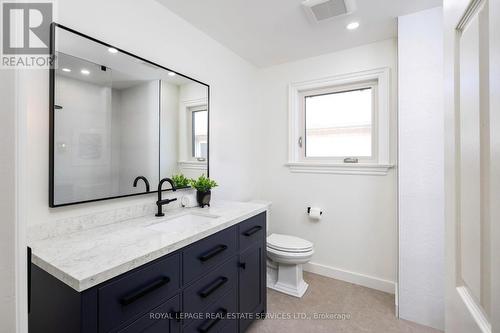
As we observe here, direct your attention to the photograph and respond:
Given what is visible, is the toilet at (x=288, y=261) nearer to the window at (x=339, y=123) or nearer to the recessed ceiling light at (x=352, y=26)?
the window at (x=339, y=123)

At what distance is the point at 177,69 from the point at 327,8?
1242 mm

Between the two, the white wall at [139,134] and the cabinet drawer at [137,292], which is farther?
the white wall at [139,134]

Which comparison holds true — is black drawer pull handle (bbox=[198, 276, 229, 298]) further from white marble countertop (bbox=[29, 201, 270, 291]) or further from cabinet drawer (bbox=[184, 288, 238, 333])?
white marble countertop (bbox=[29, 201, 270, 291])

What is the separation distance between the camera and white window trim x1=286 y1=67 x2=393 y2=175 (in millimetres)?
2287

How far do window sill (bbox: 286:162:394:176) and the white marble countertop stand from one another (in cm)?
144

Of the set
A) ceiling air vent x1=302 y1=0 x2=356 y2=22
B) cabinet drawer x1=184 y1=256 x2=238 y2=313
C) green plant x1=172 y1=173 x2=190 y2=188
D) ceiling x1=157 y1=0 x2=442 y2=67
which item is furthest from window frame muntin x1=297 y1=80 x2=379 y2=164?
cabinet drawer x1=184 y1=256 x2=238 y2=313

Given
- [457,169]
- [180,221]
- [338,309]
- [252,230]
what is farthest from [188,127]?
[338,309]

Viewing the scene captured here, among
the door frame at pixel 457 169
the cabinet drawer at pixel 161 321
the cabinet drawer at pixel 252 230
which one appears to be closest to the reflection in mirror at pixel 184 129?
the cabinet drawer at pixel 252 230

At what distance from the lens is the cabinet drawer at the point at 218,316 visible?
1203 millimetres

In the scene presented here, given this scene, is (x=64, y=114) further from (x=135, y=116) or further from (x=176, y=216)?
(x=176, y=216)

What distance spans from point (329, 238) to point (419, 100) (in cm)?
158

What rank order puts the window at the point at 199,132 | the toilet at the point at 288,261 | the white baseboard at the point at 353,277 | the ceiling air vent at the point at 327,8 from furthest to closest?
the white baseboard at the point at 353,277
the toilet at the point at 288,261
the window at the point at 199,132
the ceiling air vent at the point at 327,8

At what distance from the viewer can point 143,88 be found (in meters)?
1.63

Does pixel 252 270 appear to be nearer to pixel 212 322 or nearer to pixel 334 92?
pixel 212 322
